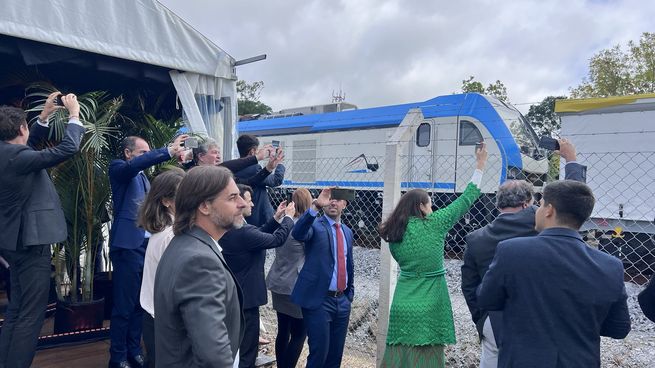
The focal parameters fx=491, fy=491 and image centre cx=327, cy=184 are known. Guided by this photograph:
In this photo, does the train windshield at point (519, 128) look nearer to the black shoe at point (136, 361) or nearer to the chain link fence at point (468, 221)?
the chain link fence at point (468, 221)

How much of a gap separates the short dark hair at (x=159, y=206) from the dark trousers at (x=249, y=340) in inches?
50.0

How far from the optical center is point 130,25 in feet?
13.9

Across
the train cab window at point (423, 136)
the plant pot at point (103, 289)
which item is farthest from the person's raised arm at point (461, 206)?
the train cab window at point (423, 136)

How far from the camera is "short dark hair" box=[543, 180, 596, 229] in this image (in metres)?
2.13

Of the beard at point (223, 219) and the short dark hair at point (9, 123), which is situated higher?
the short dark hair at point (9, 123)

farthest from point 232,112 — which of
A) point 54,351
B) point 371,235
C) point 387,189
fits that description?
point 371,235

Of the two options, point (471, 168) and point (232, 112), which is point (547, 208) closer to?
point (232, 112)

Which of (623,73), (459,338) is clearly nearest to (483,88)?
(623,73)

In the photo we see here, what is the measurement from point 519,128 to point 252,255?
9.07 metres

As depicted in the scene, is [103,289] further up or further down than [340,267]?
further down

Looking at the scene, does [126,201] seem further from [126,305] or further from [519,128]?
[519,128]

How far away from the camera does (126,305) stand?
146 inches

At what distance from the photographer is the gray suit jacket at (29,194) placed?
10.3 ft

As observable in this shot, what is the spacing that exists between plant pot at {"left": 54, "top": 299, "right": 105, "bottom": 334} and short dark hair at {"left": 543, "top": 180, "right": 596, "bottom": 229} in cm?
402
